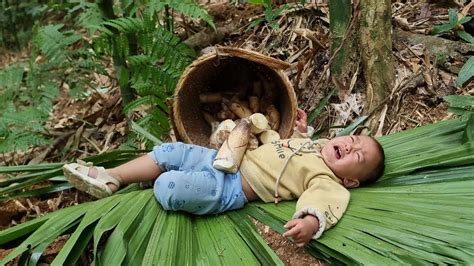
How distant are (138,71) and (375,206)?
1729 mm

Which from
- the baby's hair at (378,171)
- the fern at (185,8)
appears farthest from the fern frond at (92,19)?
the baby's hair at (378,171)

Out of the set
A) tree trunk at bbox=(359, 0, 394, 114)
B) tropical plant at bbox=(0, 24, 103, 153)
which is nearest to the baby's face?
tree trunk at bbox=(359, 0, 394, 114)

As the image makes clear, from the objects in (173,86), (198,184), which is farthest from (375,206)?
(173,86)

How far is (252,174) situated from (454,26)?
181 cm

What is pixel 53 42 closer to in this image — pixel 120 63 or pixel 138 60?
pixel 120 63

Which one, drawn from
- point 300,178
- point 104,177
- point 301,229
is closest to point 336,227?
point 301,229

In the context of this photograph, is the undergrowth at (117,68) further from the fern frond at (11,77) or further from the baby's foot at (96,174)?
the baby's foot at (96,174)

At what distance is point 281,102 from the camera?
312cm

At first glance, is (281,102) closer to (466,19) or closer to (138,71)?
(138,71)

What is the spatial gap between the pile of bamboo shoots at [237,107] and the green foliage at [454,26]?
1192 mm

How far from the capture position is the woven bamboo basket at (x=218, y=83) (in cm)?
280

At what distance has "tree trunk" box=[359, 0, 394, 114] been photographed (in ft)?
10.5

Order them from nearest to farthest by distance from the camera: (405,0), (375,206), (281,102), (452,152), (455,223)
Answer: (455,223) → (375,206) → (452,152) → (281,102) → (405,0)

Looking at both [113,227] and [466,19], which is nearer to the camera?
[113,227]
